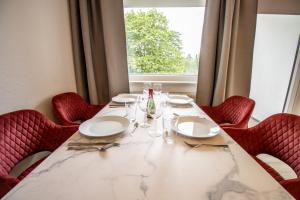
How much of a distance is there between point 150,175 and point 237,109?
1.28 metres

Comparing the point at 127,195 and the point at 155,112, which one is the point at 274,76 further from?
the point at 127,195

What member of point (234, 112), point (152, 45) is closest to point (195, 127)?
point (234, 112)

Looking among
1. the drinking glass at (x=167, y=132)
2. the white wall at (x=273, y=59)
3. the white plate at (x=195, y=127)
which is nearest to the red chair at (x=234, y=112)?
the white plate at (x=195, y=127)

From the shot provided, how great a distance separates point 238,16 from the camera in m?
1.87

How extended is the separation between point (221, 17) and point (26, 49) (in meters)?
1.92

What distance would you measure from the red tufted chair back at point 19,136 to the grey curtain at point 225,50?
1666 millimetres

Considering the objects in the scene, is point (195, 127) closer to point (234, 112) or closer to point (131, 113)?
point (131, 113)

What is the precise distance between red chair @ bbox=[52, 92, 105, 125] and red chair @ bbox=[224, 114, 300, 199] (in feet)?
4.47

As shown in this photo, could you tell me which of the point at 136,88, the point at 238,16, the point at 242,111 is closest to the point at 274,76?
the point at 238,16

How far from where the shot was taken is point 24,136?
1.09 metres

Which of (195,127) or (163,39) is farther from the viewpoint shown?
(163,39)

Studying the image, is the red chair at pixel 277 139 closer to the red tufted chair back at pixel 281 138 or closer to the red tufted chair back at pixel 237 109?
the red tufted chair back at pixel 281 138

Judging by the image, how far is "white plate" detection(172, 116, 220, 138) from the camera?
3.14 ft

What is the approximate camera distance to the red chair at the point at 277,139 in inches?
39.1
